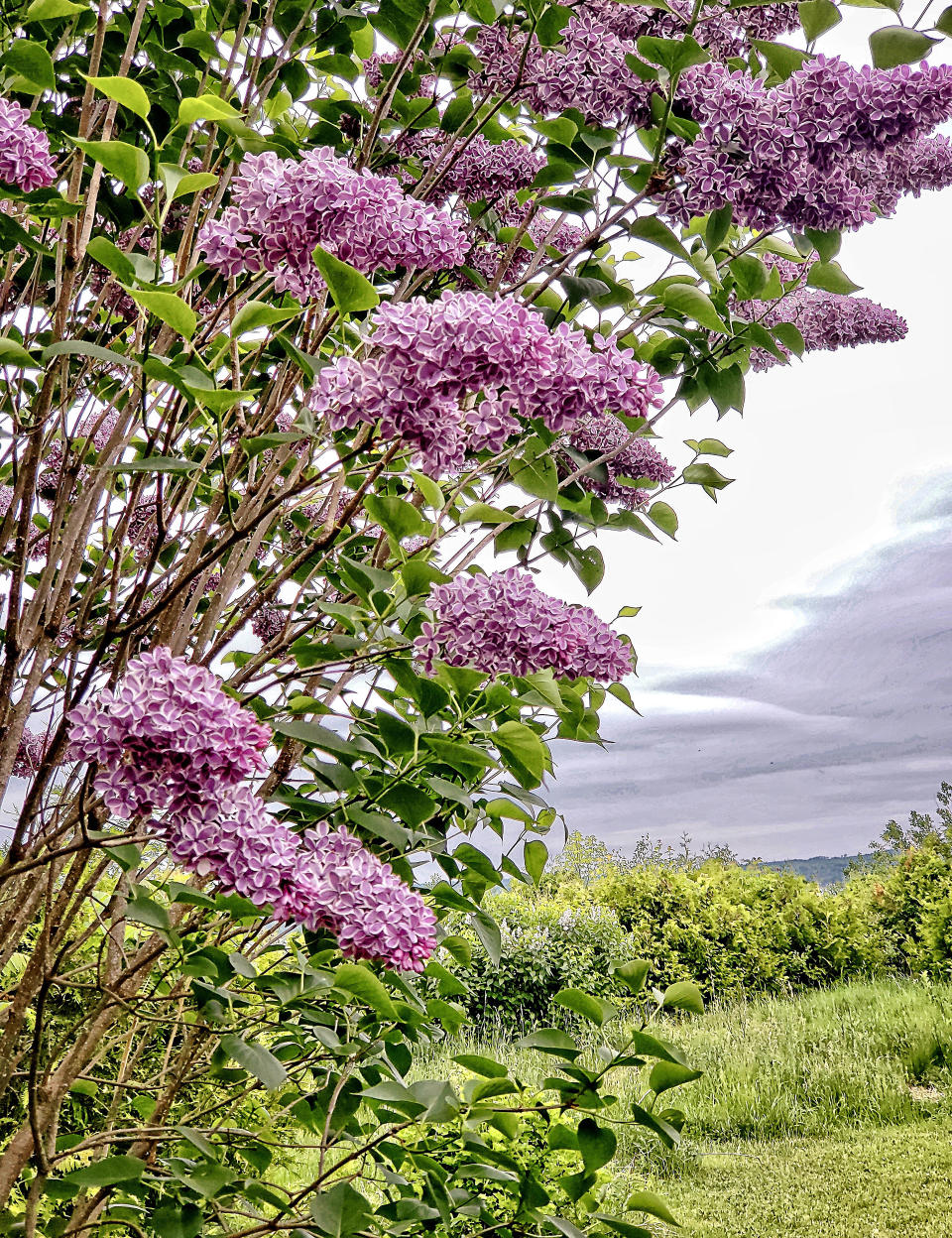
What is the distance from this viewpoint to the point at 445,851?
1.31 meters

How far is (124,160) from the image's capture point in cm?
95

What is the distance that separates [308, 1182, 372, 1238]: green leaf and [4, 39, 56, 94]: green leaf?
1.29 m

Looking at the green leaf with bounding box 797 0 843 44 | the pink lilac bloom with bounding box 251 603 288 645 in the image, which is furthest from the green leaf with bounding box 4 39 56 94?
the pink lilac bloom with bounding box 251 603 288 645

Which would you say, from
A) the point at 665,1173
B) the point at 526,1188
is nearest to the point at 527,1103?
the point at 526,1188

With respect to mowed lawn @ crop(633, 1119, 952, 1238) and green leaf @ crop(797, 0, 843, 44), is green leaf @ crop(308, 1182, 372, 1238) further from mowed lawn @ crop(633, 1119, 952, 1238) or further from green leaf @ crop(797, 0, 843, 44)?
mowed lawn @ crop(633, 1119, 952, 1238)

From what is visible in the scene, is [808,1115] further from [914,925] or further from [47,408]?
[47,408]

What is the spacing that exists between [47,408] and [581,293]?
698mm

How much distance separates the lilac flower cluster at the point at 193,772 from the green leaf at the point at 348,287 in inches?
14.2

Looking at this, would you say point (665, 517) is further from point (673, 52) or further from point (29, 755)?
point (29, 755)

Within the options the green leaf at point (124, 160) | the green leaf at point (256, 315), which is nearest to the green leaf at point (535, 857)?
the green leaf at point (256, 315)

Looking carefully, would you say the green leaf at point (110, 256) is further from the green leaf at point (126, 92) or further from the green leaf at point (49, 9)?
the green leaf at point (49, 9)

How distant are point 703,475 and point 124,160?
0.94 m

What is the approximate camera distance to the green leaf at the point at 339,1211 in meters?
1.06

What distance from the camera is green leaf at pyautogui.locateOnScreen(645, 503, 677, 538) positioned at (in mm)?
1565
